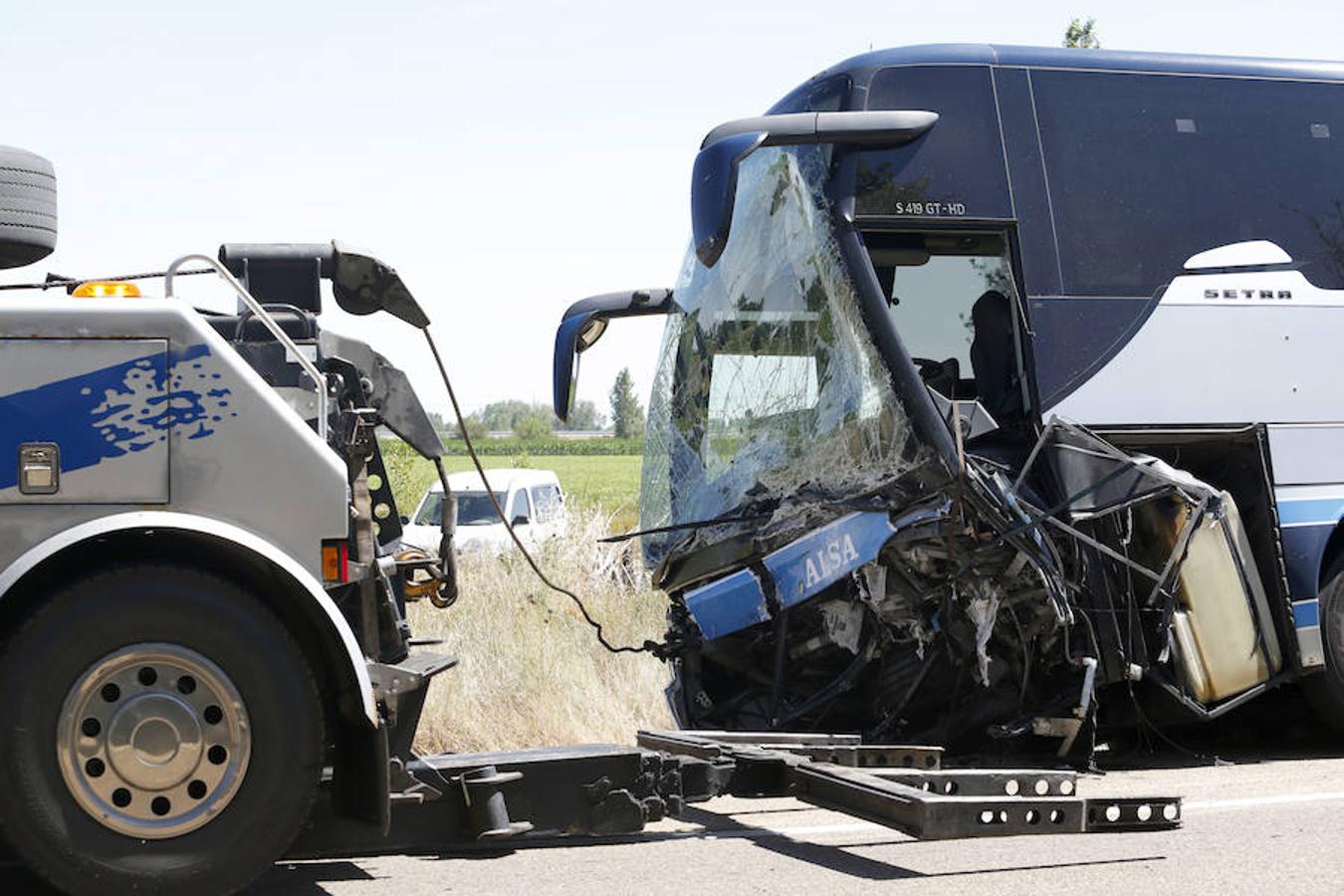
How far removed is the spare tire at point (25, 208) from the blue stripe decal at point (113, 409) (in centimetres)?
85

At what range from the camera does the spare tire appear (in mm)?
5758

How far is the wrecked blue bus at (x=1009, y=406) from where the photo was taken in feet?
28.4

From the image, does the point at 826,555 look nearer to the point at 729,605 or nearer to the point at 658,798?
the point at 729,605

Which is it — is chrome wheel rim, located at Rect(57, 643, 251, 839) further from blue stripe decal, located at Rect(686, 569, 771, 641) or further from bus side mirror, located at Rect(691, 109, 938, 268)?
blue stripe decal, located at Rect(686, 569, 771, 641)

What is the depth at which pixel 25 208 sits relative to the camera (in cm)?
579

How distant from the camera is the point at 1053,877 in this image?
6230 mm

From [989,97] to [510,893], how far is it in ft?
17.2

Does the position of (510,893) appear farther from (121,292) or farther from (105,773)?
(121,292)

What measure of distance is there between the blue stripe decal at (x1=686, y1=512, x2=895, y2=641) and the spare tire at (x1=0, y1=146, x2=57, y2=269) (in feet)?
13.0

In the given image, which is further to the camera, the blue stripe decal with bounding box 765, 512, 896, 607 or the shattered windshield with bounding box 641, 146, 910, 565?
the shattered windshield with bounding box 641, 146, 910, 565

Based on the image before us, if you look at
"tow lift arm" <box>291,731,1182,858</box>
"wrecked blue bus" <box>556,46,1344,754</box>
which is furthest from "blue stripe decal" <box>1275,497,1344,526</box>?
"tow lift arm" <box>291,731,1182,858</box>

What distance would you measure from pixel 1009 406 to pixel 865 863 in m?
3.54

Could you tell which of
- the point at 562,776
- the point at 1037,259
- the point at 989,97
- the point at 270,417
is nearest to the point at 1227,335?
the point at 1037,259

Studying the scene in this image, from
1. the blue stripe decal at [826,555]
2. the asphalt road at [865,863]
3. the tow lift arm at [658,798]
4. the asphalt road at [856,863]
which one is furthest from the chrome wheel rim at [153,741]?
the blue stripe decal at [826,555]
